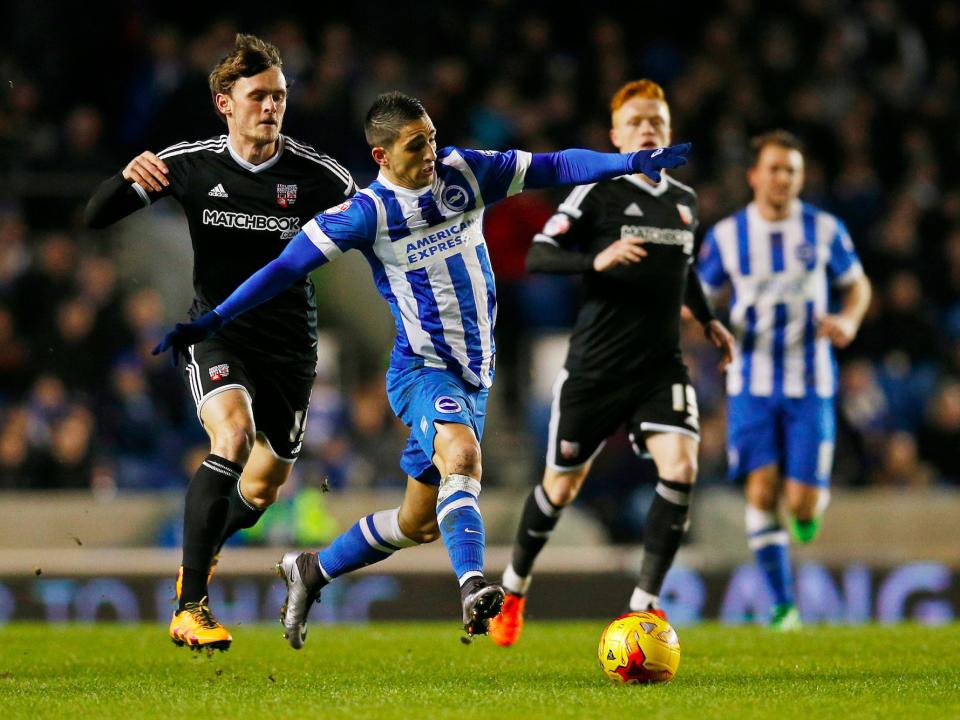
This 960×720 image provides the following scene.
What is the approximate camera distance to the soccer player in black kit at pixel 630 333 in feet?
24.2

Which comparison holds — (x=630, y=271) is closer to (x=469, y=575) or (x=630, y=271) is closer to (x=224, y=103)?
(x=224, y=103)

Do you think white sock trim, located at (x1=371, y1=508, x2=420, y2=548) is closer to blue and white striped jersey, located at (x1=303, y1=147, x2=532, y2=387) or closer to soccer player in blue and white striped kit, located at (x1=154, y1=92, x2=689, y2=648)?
soccer player in blue and white striped kit, located at (x1=154, y1=92, x2=689, y2=648)

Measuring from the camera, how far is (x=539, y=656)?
7160 millimetres

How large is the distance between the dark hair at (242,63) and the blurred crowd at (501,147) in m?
5.36

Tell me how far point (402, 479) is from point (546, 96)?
477 cm

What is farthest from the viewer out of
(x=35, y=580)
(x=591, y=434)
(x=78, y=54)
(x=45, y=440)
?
(x=78, y=54)

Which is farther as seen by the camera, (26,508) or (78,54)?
(78,54)

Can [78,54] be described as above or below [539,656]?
above

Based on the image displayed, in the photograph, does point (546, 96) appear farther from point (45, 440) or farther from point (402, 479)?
point (45, 440)

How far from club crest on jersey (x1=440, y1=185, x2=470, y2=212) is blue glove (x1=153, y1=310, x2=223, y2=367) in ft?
3.36

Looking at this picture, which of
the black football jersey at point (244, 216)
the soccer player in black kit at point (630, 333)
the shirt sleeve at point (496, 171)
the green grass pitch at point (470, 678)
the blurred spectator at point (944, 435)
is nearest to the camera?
the green grass pitch at point (470, 678)

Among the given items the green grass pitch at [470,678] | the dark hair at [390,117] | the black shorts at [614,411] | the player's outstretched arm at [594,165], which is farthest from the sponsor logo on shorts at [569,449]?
the dark hair at [390,117]

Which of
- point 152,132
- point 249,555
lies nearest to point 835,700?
point 249,555

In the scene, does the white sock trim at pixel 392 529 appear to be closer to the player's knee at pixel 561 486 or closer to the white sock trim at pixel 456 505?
the white sock trim at pixel 456 505
